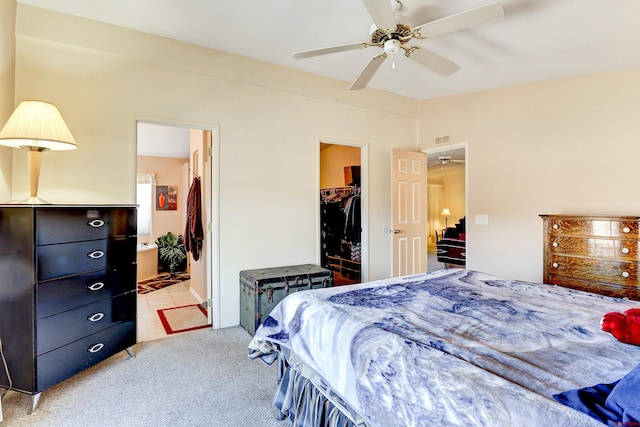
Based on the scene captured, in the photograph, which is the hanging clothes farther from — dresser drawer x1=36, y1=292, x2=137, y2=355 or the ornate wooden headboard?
the ornate wooden headboard

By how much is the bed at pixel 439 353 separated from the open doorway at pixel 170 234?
1983 mm

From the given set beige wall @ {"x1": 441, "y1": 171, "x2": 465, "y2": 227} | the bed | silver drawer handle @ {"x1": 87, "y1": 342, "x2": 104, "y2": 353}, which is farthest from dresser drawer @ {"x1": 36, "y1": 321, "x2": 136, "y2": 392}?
beige wall @ {"x1": 441, "y1": 171, "x2": 465, "y2": 227}

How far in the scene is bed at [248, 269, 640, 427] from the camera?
882mm

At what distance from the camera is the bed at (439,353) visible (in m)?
0.88

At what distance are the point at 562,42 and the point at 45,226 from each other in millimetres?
4113

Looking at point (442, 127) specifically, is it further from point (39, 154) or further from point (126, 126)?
point (39, 154)

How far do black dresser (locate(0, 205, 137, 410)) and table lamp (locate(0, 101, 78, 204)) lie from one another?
0.25 m

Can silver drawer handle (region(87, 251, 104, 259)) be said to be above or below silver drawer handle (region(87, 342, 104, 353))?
above

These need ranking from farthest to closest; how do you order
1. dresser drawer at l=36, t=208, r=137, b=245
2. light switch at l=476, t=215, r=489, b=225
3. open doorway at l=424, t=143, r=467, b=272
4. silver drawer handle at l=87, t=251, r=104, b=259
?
open doorway at l=424, t=143, r=467, b=272 → light switch at l=476, t=215, r=489, b=225 → silver drawer handle at l=87, t=251, r=104, b=259 → dresser drawer at l=36, t=208, r=137, b=245

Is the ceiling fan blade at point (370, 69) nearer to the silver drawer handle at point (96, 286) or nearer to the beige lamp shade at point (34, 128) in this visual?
the beige lamp shade at point (34, 128)

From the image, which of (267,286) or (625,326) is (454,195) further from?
(625,326)

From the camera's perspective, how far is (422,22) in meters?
2.61

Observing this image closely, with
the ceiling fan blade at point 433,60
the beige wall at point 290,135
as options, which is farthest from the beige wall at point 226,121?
the ceiling fan blade at point 433,60

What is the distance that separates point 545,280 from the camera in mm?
3037
